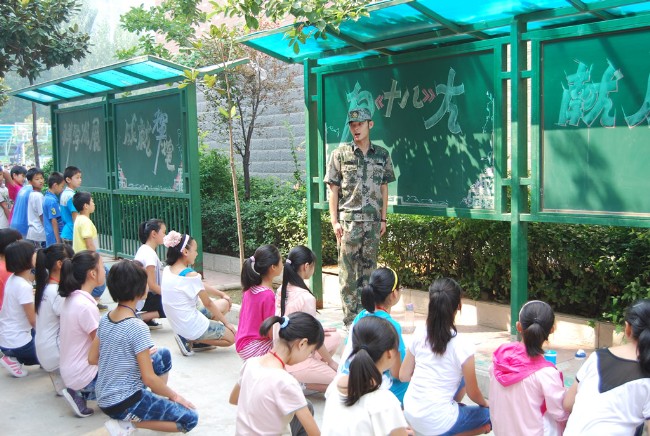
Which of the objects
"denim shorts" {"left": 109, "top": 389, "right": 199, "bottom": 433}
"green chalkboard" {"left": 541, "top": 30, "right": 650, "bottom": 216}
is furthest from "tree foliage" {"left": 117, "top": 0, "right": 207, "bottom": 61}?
"denim shorts" {"left": 109, "top": 389, "right": 199, "bottom": 433}

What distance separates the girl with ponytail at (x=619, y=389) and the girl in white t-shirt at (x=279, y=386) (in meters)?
1.16

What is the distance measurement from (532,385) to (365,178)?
314cm

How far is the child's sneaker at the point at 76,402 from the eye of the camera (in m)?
4.75

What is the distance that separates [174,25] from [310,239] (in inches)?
263

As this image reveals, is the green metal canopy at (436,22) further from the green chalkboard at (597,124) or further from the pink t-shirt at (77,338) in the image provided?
the pink t-shirt at (77,338)

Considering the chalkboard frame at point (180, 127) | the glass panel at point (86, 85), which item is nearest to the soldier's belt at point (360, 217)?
the chalkboard frame at point (180, 127)

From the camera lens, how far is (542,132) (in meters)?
5.27

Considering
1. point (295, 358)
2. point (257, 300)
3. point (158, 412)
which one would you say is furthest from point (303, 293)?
point (295, 358)

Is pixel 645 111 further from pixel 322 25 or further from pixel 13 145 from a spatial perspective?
pixel 13 145

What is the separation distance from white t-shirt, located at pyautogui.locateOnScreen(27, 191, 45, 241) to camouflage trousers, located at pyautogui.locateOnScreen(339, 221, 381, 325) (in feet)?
13.6

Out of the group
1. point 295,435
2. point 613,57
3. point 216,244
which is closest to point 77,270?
point 295,435

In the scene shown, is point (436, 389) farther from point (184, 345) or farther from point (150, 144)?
point (150, 144)

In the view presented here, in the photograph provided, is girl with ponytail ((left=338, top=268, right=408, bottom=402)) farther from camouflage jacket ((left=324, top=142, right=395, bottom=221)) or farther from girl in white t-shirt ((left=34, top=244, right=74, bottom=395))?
girl in white t-shirt ((left=34, top=244, right=74, bottom=395))

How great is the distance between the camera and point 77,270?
15.5 ft
